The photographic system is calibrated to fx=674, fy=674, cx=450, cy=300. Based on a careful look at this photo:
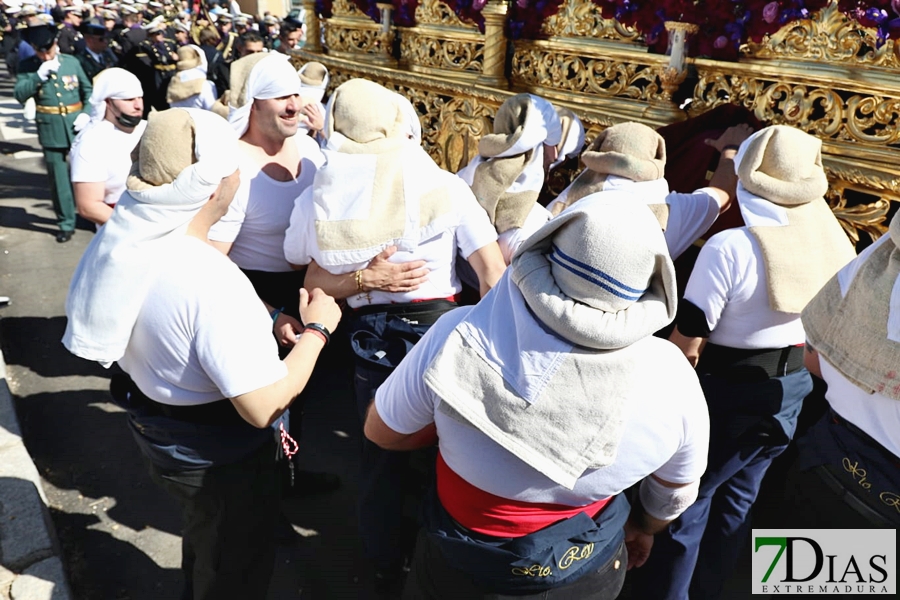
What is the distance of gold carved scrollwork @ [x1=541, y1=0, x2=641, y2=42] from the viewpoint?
372 cm

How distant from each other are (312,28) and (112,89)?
3.02 meters

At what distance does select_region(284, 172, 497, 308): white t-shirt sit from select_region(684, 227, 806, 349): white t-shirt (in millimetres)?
781

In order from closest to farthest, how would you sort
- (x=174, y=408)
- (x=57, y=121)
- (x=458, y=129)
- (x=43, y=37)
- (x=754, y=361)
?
(x=174, y=408) < (x=754, y=361) < (x=458, y=129) < (x=57, y=121) < (x=43, y=37)

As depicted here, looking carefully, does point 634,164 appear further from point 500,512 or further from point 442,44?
point 442,44

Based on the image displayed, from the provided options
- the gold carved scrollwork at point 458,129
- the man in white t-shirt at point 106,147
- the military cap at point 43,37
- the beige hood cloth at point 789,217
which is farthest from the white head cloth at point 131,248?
the military cap at point 43,37

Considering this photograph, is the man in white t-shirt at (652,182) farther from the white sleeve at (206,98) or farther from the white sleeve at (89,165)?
the white sleeve at (206,98)

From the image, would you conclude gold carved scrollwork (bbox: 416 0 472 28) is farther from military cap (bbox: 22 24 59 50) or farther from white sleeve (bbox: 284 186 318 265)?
military cap (bbox: 22 24 59 50)

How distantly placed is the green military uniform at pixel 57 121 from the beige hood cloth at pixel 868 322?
6.75m

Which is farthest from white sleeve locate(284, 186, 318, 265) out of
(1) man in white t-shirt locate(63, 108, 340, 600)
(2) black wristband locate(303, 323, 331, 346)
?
(1) man in white t-shirt locate(63, 108, 340, 600)

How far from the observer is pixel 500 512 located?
4.98 feet

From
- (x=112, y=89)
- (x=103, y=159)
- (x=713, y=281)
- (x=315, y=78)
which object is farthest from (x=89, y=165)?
(x=713, y=281)

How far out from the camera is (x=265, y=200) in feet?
9.07

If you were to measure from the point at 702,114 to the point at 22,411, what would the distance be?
4042 millimetres

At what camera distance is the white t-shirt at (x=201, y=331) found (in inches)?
67.4
